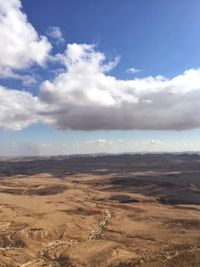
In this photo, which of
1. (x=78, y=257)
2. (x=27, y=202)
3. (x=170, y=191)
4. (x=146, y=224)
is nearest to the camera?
(x=78, y=257)

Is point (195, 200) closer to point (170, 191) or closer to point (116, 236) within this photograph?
point (170, 191)

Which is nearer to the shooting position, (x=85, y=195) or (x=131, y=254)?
(x=131, y=254)

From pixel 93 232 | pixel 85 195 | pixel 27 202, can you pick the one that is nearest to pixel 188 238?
pixel 93 232

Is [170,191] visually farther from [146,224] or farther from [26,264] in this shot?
[26,264]

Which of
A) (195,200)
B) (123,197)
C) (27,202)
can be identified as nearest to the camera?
(27,202)

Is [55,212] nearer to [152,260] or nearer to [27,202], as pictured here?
[27,202]

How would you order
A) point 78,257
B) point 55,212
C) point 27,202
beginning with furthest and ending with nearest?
1. point 27,202
2. point 55,212
3. point 78,257

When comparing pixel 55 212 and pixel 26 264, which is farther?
pixel 55 212

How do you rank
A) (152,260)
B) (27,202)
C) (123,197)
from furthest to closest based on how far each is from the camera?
(123,197)
(27,202)
(152,260)

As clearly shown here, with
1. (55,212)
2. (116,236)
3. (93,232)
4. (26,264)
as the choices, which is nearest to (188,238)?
(116,236)
